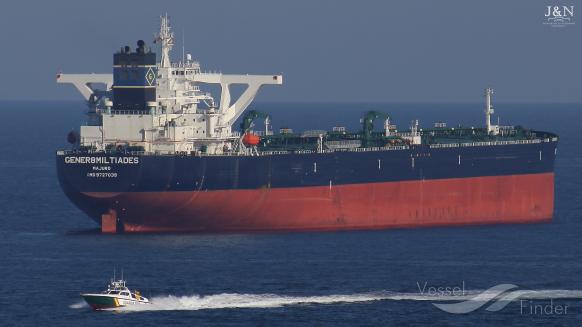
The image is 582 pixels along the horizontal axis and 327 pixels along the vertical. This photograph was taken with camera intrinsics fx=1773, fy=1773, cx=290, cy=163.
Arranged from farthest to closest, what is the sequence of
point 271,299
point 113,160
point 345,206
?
point 345,206 → point 113,160 → point 271,299

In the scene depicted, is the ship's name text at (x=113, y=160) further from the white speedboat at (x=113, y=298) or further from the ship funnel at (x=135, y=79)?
the white speedboat at (x=113, y=298)

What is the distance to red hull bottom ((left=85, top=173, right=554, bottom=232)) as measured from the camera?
279ft

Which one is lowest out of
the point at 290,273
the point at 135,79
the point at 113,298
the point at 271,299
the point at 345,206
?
the point at 271,299

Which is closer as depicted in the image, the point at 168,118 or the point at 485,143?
the point at 168,118

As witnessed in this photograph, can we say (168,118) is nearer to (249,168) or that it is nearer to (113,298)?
(249,168)

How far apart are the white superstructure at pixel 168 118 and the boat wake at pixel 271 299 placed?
60.7 ft

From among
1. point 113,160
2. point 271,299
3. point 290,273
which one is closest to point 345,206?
point 113,160

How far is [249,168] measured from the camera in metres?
86.7

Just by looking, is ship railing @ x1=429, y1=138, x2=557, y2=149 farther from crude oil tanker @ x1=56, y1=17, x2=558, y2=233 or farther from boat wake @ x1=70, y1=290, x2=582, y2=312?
boat wake @ x1=70, y1=290, x2=582, y2=312

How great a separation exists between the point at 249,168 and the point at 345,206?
19.9 feet

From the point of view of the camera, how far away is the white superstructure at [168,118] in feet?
286

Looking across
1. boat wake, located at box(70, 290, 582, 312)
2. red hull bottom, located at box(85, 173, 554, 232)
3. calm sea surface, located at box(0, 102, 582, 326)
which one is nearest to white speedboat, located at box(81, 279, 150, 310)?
boat wake, located at box(70, 290, 582, 312)

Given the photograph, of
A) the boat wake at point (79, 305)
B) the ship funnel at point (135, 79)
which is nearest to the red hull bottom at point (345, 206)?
the ship funnel at point (135, 79)

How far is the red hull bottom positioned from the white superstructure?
3118 mm
